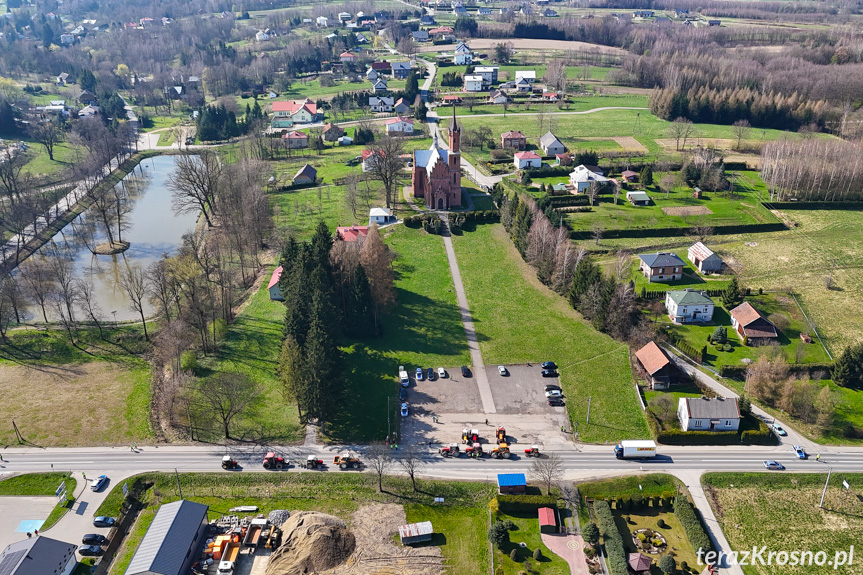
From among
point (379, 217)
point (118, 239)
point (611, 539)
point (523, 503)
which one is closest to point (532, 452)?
point (523, 503)

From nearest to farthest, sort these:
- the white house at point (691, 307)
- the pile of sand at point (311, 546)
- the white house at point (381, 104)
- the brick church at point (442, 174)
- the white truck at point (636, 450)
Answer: the pile of sand at point (311, 546) → the white truck at point (636, 450) → the white house at point (691, 307) → the brick church at point (442, 174) → the white house at point (381, 104)

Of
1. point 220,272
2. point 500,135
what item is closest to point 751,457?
point 220,272

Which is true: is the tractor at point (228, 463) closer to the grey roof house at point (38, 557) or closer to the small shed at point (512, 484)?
the grey roof house at point (38, 557)

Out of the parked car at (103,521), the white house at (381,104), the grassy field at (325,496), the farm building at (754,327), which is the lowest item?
the grassy field at (325,496)

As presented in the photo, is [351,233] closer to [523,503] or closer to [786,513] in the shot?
[523,503]

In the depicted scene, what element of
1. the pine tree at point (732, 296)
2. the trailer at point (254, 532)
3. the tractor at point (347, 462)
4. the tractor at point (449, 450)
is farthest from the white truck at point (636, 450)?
the trailer at point (254, 532)
